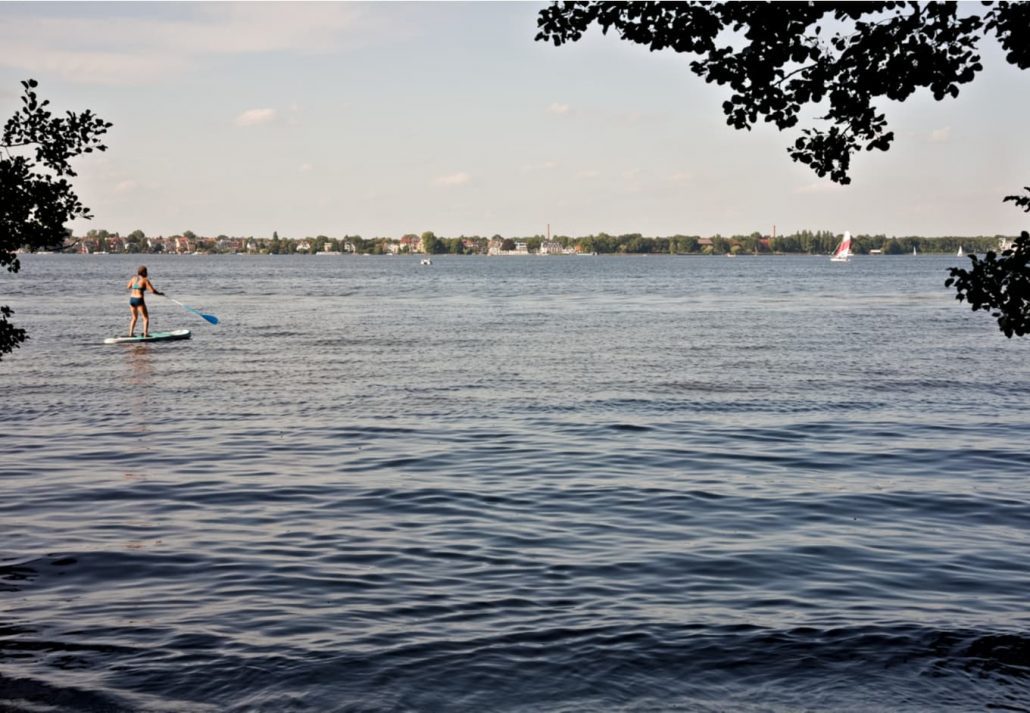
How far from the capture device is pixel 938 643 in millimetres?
10508

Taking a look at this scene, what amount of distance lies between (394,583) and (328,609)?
3.65 feet

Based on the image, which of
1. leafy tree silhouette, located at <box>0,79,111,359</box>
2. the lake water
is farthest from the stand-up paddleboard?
leafy tree silhouette, located at <box>0,79,111,359</box>

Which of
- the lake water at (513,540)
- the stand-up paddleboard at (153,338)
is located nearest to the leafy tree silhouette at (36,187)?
the lake water at (513,540)

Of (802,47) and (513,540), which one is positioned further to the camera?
(513,540)

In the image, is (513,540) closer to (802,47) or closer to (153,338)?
(802,47)

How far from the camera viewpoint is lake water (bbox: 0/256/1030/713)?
960 cm

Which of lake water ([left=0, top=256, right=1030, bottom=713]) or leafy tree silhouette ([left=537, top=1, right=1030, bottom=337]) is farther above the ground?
leafy tree silhouette ([left=537, top=1, right=1030, bottom=337])

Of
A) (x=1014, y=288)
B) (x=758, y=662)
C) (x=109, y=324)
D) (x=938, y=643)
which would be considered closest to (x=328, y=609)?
A: (x=758, y=662)

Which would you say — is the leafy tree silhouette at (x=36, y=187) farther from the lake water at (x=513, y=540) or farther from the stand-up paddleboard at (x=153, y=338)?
the stand-up paddleboard at (x=153, y=338)

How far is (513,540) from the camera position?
1428cm

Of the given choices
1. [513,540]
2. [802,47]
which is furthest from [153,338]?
[802,47]

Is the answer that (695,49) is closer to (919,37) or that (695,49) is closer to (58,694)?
(919,37)

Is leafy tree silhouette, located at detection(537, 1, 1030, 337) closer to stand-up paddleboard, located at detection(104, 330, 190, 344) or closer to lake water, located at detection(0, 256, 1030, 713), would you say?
lake water, located at detection(0, 256, 1030, 713)

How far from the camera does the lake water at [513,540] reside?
9602mm
